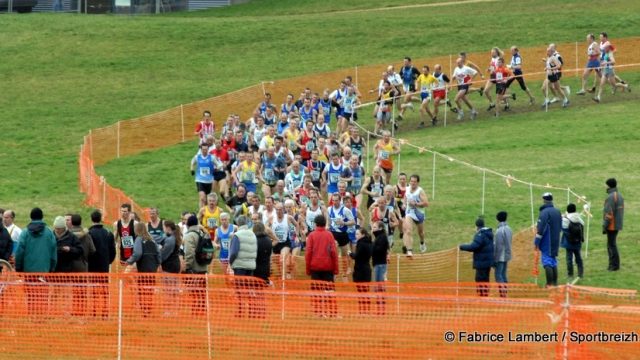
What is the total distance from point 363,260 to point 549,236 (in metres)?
3.27

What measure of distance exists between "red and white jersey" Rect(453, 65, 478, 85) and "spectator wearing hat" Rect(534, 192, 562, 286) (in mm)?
14184

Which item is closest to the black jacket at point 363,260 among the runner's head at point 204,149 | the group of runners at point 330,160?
the group of runners at point 330,160

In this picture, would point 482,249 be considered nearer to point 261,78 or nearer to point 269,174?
point 269,174

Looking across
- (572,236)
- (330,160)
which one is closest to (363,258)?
(572,236)

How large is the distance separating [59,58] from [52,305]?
103 ft

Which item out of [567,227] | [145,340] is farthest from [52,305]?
[567,227]

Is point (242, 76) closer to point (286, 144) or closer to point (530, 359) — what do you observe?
point (286, 144)

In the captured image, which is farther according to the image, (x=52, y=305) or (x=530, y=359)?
(x=52, y=305)

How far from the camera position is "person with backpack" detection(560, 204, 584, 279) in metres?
22.9

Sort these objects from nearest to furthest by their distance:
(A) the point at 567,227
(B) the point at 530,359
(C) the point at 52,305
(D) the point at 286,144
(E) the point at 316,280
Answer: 1. (B) the point at 530,359
2. (C) the point at 52,305
3. (E) the point at 316,280
4. (A) the point at 567,227
5. (D) the point at 286,144

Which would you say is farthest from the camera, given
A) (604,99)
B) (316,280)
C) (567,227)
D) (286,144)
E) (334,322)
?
(604,99)

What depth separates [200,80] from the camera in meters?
46.1

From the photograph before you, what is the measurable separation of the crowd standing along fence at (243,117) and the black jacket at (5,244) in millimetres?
5872

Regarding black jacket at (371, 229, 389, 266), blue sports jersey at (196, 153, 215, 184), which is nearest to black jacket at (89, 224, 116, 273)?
black jacket at (371, 229, 389, 266)
